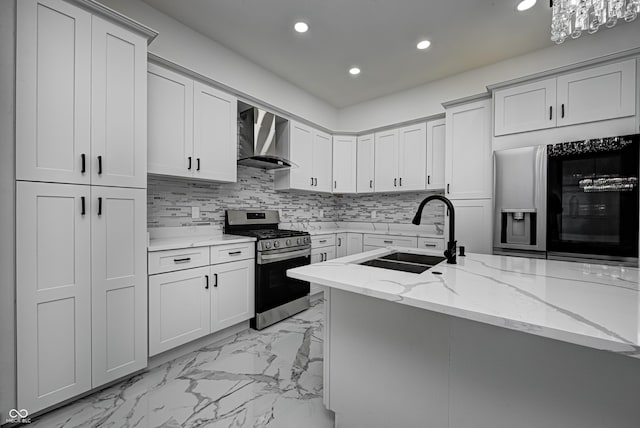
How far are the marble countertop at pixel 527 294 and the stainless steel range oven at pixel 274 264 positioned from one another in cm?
144

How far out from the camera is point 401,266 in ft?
5.25

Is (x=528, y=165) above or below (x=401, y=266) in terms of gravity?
above

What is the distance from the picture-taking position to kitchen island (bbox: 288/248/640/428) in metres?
0.80

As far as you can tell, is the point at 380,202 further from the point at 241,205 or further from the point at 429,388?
the point at 429,388

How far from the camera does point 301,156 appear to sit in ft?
12.3

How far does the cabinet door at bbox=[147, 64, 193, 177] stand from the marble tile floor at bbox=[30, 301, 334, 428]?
1.63m

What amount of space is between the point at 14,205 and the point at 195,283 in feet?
3.95

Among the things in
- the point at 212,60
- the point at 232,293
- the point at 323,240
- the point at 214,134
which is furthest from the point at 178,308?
the point at 212,60

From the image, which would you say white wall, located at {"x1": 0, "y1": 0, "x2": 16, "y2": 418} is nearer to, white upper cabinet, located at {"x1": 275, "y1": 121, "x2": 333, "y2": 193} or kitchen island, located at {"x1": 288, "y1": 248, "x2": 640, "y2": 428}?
kitchen island, located at {"x1": 288, "y1": 248, "x2": 640, "y2": 428}

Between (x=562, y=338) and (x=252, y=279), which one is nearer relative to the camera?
(x=562, y=338)

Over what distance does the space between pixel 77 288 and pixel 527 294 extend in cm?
237

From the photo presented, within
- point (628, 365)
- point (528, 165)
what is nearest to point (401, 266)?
point (628, 365)

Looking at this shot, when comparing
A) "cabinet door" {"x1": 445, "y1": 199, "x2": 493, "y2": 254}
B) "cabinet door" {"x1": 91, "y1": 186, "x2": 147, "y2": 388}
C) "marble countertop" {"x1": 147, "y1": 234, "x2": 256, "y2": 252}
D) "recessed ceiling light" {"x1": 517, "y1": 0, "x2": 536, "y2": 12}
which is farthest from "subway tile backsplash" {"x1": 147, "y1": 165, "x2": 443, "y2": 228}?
"recessed ceiling light" {"x1": 517, "y1": 0, "x2": 536, "y2": 12}

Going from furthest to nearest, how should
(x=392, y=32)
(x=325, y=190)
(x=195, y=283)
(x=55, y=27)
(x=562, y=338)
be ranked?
(x=325, y=190) → (x=392, y=32) → (x=195, y=283) → (x=55, y=27) → (x=562, y=338)
